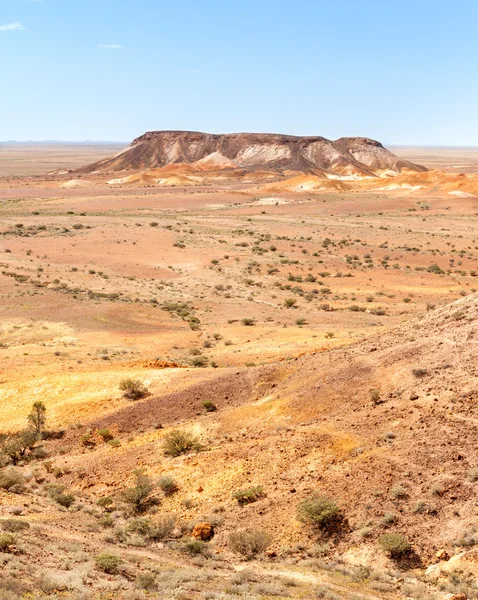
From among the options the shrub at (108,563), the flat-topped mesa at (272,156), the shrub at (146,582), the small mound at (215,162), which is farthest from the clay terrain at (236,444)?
the flat-topped mesa at (272,156)

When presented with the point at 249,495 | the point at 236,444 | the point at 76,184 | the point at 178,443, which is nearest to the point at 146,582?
the point at 249,495

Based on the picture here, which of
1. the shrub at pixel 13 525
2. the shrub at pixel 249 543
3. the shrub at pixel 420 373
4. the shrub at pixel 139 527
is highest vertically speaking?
the shrub at pixel 420 373

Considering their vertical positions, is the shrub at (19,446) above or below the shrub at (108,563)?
below

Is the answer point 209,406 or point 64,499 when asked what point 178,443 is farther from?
point 64,499

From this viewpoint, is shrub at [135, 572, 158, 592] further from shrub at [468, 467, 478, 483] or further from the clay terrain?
shrub at [468, 467, 478, 483]

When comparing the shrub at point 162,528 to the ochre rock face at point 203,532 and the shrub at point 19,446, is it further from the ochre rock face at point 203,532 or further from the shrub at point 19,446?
the shrub at point 19,446

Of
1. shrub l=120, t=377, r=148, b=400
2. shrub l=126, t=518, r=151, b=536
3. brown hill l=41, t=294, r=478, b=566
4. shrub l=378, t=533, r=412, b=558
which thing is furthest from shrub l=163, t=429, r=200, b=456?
shrub l=378, t=533, r=412, b=558

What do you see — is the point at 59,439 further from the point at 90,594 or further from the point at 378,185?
the point at 378,185

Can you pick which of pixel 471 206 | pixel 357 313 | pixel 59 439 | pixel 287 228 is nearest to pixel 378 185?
pixel 471 206
